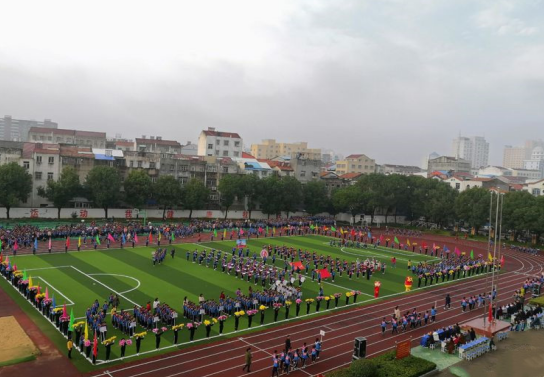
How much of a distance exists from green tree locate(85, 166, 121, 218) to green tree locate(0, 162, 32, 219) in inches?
295

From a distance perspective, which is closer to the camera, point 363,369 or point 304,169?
point 363,369

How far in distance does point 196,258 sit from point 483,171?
117 metres

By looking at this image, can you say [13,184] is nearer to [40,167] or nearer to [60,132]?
[40,167]

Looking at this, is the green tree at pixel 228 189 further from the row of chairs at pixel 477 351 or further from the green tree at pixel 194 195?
the row of chairs at pixel 477 351

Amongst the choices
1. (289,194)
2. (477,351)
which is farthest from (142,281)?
(289,194)

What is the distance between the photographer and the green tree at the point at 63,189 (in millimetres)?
60531

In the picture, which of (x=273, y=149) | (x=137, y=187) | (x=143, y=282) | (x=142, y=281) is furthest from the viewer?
(x=273, y=149)

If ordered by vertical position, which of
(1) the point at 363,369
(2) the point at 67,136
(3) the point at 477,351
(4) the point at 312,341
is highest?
(2) the point at 67,136

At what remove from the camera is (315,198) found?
264ft

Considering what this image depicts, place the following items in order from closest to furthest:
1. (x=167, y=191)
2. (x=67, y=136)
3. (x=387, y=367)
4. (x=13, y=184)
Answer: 1. (x=387, y=367)
2. (x=13, y=184)
3. (x=167, y=191)
4. (x=67, y=136)

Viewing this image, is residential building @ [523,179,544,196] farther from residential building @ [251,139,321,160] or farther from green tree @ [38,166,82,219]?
residential building @ [251,139,321,160]

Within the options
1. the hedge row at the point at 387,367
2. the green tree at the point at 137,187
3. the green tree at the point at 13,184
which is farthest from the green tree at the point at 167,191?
the hedge row at the point at 387,367

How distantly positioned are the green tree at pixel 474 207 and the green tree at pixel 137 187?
1790 inches

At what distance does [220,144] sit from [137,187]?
34132 mm
